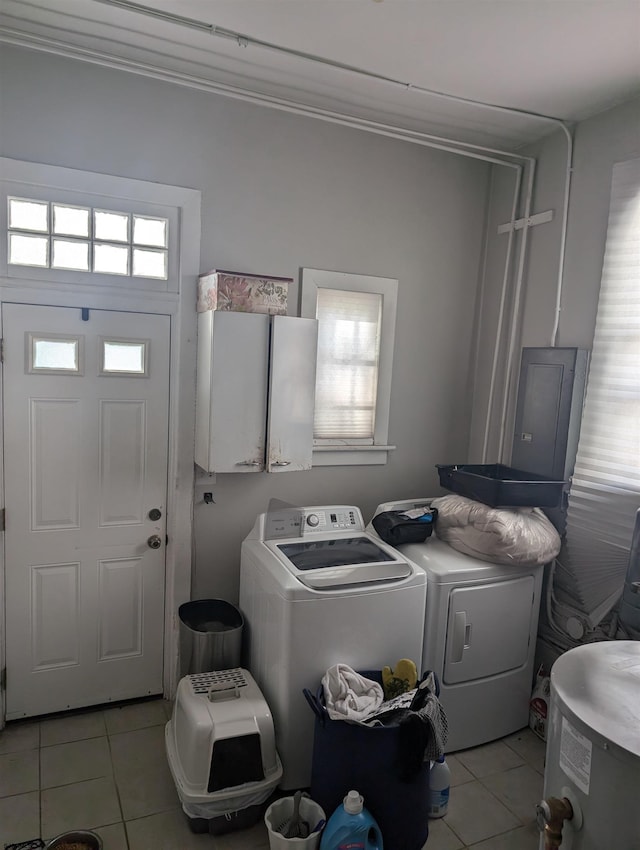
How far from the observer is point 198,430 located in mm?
2814

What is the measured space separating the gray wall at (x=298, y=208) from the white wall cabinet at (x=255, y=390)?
1.18 ft

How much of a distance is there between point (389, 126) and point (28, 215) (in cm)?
177

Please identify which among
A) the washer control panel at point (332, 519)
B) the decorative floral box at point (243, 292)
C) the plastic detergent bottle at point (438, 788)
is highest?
the decorative floral box at point (243, 292)

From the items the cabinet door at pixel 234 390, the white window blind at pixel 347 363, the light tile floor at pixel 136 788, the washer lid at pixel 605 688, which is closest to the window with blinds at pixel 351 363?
the white window blind at pixel 347 363

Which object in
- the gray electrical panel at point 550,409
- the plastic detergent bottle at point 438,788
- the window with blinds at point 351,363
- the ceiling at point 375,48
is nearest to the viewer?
the ceiling at point 375,48

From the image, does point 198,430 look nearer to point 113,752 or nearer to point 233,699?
point 233,699

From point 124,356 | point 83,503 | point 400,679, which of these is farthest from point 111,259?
point 400,679

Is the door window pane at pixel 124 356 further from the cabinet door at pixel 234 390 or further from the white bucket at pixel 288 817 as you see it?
the white bucket at pixel 288 817

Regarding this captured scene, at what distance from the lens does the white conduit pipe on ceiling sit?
2.32m

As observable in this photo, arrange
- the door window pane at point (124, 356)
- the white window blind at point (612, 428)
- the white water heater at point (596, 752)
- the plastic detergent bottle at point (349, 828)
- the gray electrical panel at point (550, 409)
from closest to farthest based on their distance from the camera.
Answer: the white water heater at point (596, 752) → the plastic detergent bottle at point (349, 828) → the white window blind at point (612, 428) → the door window pane at point (124, 356) → the gray electrical panel at point (550, 409)

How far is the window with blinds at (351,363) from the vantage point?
10.2 ft

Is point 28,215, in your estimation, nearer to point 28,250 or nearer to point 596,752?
point 28,250

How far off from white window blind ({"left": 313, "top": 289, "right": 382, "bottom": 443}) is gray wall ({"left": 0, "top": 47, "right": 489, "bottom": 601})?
5.9 inches

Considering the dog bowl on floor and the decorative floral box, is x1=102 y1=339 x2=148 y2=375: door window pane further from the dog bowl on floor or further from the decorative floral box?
the dog bowl on floor
